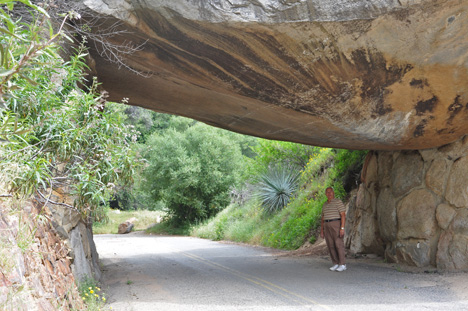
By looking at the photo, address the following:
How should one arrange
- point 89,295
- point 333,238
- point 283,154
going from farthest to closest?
1. point 283,154
2. point 333,238
3. point 89,295

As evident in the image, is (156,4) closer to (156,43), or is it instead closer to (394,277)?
(156,43)

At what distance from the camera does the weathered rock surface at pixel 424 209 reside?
833 cm

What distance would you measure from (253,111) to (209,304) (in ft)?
13.3

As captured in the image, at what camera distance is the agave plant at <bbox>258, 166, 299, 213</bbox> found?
58.8ft

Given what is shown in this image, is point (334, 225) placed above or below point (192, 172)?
below

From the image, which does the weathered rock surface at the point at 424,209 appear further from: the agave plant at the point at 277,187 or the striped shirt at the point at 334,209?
the agave plant at the point at 277,187

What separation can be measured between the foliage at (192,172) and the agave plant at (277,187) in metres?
9.60

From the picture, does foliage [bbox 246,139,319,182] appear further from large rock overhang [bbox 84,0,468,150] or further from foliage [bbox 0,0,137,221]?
foliage [bbox 0,0,137,221]

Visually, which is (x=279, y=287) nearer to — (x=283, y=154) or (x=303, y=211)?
(x=303, y=211)

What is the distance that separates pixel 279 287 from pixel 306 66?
3.68 meters

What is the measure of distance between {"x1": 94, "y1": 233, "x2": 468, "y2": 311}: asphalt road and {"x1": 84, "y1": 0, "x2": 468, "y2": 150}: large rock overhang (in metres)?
2.87

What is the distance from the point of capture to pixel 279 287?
275 inches

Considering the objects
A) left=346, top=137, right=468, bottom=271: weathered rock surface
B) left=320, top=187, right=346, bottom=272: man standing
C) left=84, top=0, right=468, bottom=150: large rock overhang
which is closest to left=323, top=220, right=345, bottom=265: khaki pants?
left=320, top=187, right=346, bottom=272: man standing

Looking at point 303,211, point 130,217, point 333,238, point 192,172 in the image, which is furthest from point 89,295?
point 130,217
